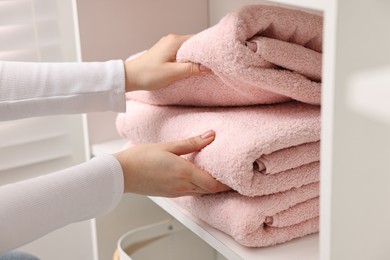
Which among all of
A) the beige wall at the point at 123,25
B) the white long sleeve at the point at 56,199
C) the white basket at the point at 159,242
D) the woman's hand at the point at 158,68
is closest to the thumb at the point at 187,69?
the woman's hand at the point at 158,68

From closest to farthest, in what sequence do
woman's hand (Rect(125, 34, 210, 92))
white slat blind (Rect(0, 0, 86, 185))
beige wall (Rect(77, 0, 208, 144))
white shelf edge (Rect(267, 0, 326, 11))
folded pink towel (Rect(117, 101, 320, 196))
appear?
white shelf edge (Rect(267, 0, 326, 11)) < folded pink towel (Rect(117, 101, 320, 196)) < woman's hand (Rect(125, 34, 210, 92)) < beige wall (Rect(77, 0, 208, 144)) < white slat blind (Rect(0, 0, 86, 185))

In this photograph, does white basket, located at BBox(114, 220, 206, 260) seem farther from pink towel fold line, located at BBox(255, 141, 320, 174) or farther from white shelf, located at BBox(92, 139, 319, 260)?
pink towel fold line, located at BBox(255, 141, 320, 174)

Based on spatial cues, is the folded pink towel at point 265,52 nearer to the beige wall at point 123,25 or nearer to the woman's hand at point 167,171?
the woman's hand at point 167,171

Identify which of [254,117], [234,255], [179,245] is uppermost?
[254,117]

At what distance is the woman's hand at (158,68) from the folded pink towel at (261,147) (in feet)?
0.22

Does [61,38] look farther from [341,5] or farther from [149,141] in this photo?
[341,5]

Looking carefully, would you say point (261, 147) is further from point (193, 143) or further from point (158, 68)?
point (158, 68)

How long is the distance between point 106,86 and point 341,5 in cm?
44

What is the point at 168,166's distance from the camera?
720 mm

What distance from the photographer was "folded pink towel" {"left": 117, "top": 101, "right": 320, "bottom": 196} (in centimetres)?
65

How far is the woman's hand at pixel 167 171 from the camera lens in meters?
0.71

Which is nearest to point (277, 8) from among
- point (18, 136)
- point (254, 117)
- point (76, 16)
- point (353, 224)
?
point (254, 117)

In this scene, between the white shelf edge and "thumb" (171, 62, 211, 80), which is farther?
"thumb" (171, 62, 211, 80)

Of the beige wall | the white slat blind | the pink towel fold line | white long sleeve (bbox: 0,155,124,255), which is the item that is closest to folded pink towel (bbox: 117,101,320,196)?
the pink towel fold line
